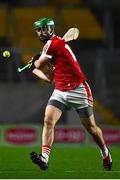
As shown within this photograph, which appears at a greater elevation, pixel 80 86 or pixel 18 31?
pixel 80 86

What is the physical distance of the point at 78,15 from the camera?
1146 inches

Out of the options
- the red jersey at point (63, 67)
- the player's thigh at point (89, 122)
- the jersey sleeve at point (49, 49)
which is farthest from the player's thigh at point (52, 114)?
the jersey sleeve at point (49, 49)

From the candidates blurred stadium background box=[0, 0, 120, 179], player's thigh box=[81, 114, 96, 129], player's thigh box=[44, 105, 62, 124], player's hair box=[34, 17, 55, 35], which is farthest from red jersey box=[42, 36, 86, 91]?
blurred stadium background box=[0, 0, 120, 179]

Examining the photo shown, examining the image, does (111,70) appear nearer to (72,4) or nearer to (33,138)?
(33,138)

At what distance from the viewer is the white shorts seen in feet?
39.7

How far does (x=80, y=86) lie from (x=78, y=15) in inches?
671

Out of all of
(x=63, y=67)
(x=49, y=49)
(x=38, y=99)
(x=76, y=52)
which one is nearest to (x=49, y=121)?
(x=63, y=67)

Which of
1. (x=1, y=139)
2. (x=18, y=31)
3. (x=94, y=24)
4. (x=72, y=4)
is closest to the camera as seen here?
(x=1, y=139)

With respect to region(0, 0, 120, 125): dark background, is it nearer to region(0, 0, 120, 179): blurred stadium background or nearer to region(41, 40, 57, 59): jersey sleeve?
region(0, 0, 120, 179): blurred stadium background

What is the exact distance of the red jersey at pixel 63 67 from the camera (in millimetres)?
12023

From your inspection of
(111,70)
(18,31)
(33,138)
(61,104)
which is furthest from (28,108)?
(61,104)

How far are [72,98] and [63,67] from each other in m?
0.45

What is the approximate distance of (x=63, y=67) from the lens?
12.1 metres

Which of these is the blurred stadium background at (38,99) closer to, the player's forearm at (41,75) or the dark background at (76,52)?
the dark background at (76,52)
